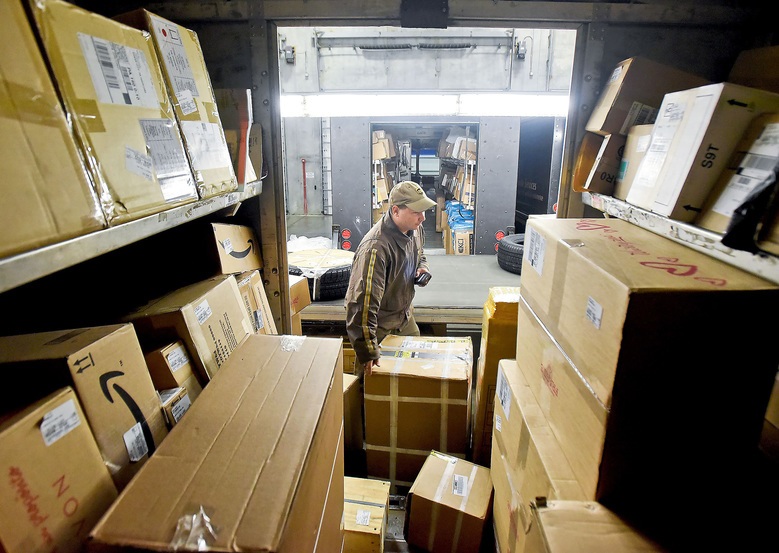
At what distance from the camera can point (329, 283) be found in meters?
4.07

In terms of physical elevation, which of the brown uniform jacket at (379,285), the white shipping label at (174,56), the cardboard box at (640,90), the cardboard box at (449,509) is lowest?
the cardboard box at (449,509)

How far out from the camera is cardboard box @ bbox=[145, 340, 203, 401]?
1.25 meters

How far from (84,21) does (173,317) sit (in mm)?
784

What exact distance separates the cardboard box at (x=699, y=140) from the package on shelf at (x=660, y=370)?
0.22 meters

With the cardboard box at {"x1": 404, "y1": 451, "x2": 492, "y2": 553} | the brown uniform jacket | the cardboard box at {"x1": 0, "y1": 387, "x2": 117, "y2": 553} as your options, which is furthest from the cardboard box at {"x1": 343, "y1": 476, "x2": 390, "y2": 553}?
the cardboard box at {"x1": 0, "y1": 387, "x2": 117, "y2": 553}

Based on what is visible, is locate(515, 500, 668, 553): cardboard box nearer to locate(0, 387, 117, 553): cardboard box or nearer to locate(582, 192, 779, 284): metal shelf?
locate(582, 192, 779, 284): metal shelf

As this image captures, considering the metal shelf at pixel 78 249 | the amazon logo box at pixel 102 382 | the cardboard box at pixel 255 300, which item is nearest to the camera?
the metal shelf at pixel 78 249

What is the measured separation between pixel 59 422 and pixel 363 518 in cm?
174

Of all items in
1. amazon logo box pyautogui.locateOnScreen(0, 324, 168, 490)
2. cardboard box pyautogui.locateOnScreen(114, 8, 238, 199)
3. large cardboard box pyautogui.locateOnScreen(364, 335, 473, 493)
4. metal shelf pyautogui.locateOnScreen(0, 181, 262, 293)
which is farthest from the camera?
large cardboard box pyautogui.locateOnScreen(364, 335, 473, 493)

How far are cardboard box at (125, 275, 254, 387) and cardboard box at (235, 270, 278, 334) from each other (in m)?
0.26

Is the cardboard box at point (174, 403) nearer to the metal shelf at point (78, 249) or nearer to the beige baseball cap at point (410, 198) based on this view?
the metal shelf at point (78, 249)

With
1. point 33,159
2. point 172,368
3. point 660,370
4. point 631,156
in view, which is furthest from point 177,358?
point 631,156

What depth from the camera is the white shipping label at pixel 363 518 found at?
2176mm

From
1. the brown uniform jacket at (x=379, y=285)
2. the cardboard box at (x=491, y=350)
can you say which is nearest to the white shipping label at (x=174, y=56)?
the brown uniform jacket at (x=379, y=285)
